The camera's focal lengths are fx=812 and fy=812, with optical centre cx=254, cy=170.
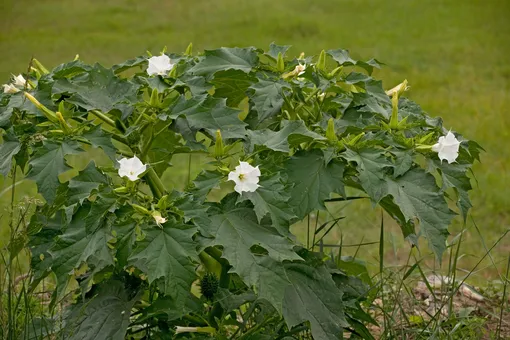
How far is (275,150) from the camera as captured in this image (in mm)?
2004

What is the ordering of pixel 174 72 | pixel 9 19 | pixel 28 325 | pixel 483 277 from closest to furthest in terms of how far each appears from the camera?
1. pixel 174 72
2. pixel 28 325
3. pixel 483 277
4. pixel 9 19

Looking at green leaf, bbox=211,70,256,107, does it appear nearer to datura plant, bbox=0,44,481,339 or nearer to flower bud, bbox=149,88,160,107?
datura plant, bbox=0,44,481,339

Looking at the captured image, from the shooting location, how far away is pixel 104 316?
2182mm

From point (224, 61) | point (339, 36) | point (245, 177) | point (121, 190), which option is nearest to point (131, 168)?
point (121, 190)

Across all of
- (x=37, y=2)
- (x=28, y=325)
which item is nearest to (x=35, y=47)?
(x=37, y=2)

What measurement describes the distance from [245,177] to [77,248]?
0.44m

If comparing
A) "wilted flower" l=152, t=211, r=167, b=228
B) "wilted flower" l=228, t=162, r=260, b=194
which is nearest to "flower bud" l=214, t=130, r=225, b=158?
"wilted flower" l=228, t=162, r=260, b=194

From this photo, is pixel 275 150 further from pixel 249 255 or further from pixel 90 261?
pixel 90 261

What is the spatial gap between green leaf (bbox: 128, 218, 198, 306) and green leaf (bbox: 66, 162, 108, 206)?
21 centimetres

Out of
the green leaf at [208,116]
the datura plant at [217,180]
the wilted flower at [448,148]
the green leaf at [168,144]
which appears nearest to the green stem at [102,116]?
the datura plant at [217,180]

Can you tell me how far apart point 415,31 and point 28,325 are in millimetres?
7353

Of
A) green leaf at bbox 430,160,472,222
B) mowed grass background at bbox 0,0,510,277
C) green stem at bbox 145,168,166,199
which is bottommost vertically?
mowed grass background at bbox 0,0,510,277

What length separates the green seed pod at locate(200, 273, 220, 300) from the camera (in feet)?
7.73

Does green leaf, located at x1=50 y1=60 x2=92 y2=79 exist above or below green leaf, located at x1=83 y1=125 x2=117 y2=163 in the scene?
above
